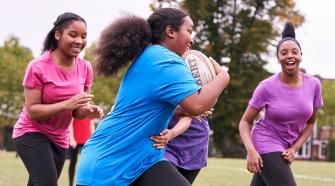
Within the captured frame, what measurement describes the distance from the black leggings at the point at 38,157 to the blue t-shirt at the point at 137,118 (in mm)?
1784

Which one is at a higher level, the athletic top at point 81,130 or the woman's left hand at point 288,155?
the woman's left hand at point 288,155

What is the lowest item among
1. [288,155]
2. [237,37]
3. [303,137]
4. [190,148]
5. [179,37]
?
[237,37]

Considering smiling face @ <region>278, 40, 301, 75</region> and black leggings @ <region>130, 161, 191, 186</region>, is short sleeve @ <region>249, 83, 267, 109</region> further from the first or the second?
black leggings @ <region>130, 161, 191, 186</region>

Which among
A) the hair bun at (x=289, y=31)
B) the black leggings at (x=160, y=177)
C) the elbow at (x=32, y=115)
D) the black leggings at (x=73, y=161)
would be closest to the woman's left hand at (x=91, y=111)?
the elbow at (x=32, y=115)

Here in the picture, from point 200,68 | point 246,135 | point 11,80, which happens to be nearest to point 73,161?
point 246,135

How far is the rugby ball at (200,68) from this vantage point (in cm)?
586

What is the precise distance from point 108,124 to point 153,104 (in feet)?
1.10

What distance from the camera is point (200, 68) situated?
592cm

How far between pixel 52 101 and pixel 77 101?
0.48m

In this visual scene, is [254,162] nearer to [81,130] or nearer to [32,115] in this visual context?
[32,115]

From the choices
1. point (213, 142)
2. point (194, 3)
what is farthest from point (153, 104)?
point (213, 142)

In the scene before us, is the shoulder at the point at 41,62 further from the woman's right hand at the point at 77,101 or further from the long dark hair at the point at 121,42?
the long dark hair at the point at 121,42

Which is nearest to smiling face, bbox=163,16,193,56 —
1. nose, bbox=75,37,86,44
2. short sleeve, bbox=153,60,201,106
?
short sleeve, bbox=153,60,201,106

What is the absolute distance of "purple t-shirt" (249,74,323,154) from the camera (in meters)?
6.92
